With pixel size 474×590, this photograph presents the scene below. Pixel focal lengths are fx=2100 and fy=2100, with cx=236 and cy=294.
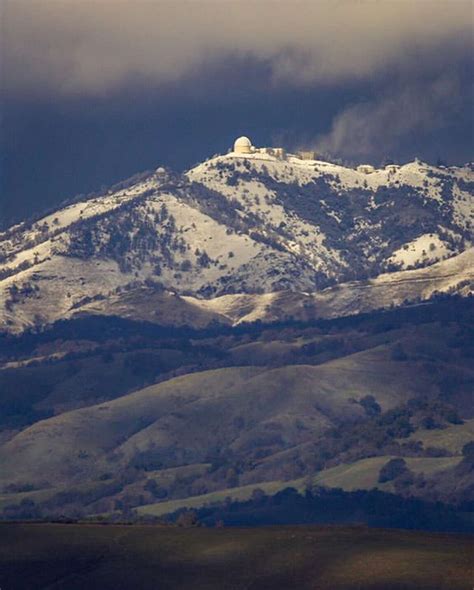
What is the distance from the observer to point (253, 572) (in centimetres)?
18638

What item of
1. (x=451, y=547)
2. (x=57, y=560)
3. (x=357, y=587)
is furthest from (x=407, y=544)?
(x=57, y=560)

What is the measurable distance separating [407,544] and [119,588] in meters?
28.8

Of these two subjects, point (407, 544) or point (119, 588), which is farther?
point (407, 544)

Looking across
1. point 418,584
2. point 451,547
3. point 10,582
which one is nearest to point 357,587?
point 418,584

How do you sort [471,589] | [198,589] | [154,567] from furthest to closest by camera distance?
[154,567], [198,589], [471,589]

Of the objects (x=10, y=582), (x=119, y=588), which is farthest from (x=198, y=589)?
(x=10, y=582)

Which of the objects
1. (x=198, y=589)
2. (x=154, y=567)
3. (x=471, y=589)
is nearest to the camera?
(x=471, y=589)

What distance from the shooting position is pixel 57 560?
198 metres

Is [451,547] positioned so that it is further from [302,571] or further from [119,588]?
[119,588]

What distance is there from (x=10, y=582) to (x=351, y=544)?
1278 inches

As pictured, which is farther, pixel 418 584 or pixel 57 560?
pixel 57 560

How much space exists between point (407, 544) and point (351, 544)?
6.03 meters

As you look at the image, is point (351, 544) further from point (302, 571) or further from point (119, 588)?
point (119, 588)

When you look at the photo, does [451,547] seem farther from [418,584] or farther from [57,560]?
[57,560]
